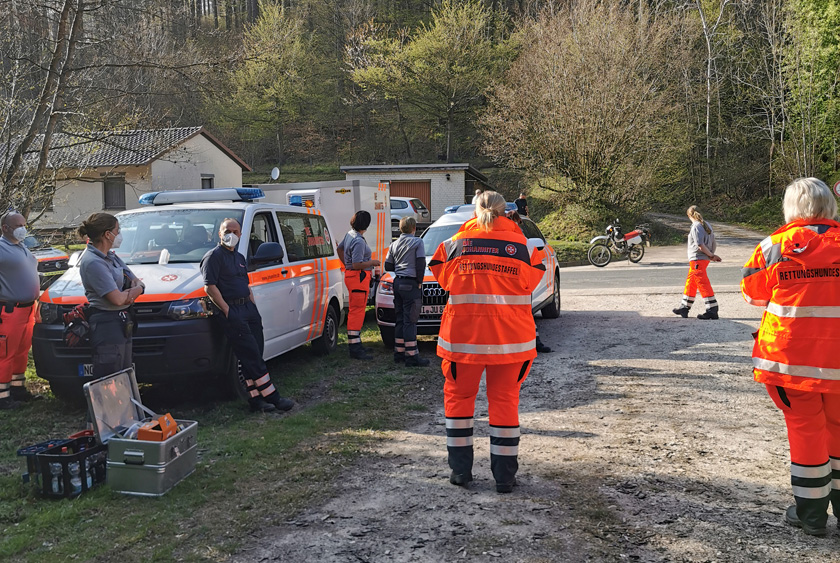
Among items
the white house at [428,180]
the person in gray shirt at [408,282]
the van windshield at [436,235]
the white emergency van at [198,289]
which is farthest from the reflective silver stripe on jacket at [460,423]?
the white house at [428,180]

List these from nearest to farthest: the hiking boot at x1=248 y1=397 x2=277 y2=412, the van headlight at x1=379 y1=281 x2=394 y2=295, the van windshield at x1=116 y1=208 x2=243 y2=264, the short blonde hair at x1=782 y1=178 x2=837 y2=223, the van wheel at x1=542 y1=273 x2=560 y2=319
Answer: the short blonde hair at x1=782 y1=178 x2=837 y2=223 → the hiking boot at x1=248 y1=397 x2=277 y2=412 → the van windshield at x1=116 y1=208 x2=243 y2=264 → the van headlight at x1=379 y1=281 x2=394 y2=295 → the van wheel at x1=542 y1=273 x2=560 y2=319

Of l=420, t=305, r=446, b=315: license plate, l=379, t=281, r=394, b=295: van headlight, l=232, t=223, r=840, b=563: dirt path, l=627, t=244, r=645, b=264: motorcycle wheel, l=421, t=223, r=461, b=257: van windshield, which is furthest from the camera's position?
l=627, t=244, r=645, b=264: motorcycle wheel

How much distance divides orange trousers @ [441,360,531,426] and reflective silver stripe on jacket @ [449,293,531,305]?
1.34 feet

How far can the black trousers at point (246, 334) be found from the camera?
628cm

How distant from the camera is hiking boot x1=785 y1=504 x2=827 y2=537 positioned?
3814mm

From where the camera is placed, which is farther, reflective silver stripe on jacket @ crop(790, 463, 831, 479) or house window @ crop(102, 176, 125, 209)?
house window @ crop(102, 176, 125, 209)

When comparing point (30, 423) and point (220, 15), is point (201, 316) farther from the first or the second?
point (220, 15)

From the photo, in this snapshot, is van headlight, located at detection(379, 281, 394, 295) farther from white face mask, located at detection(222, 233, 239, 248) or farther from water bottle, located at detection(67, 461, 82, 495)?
water bottle, located at detection(67, 461, 82, 495)

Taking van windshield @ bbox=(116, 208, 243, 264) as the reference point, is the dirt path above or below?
below

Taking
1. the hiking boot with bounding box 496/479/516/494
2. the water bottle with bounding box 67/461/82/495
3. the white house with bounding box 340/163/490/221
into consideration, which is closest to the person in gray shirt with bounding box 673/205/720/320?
the hiking boot with bounding box 496/479/516/494

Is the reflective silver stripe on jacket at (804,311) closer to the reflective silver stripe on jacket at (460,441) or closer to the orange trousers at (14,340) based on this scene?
the reflective silver stripe on jacket at (460,441)

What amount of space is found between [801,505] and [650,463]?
124 centimetres

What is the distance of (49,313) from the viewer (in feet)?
20.9

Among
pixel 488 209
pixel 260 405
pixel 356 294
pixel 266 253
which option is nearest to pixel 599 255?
pixel 356 294
